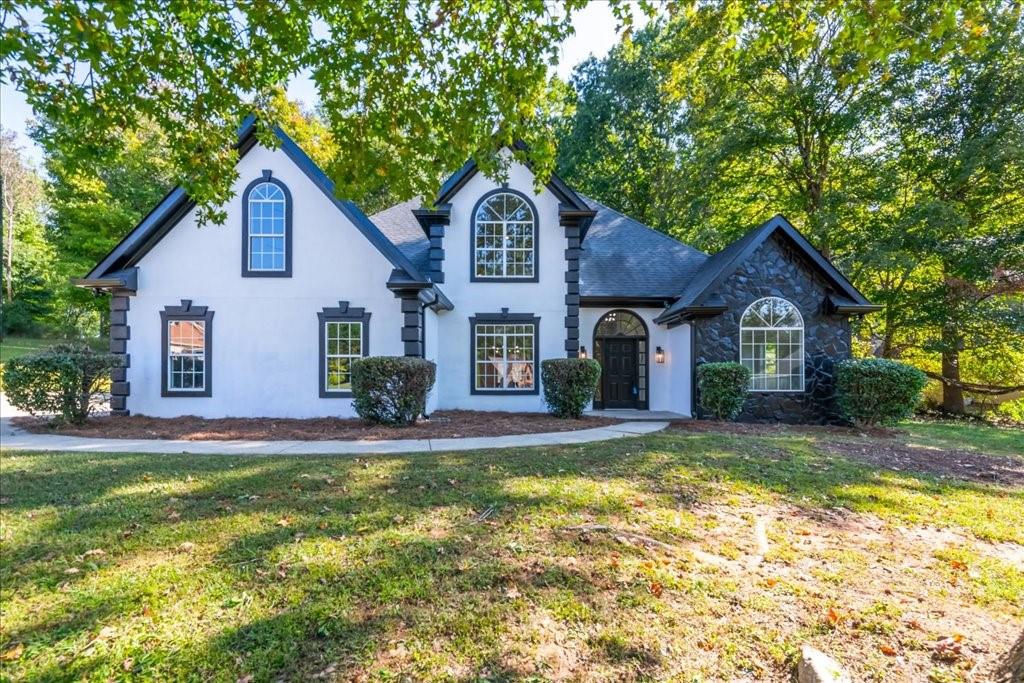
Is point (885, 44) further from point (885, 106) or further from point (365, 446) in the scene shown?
point (885, 106)

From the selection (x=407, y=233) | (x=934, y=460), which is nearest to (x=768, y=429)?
(x=934, y=460)

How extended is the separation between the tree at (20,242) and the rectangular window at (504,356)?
35.8 meters

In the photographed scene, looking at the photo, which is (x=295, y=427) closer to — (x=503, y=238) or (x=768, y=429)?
(x=503, y=238)

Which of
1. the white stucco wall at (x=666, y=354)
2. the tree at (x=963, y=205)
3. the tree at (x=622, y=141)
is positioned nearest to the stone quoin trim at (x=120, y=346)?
the white stucco wall at (x=666, y=354)

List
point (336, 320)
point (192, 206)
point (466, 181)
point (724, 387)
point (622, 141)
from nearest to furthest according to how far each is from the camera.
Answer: point (192, 206) < point (724, 387) < point (336, 320) < point (466, 181) < point (622, 141)

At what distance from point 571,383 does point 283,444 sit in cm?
611

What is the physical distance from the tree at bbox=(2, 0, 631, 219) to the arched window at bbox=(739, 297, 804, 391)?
8035 mm

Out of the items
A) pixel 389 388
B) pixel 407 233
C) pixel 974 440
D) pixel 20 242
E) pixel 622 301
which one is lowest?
pixel 974 440

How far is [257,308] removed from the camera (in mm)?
12062

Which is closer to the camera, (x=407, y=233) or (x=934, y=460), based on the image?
(x=934, y=460)

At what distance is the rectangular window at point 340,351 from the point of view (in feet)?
39.7

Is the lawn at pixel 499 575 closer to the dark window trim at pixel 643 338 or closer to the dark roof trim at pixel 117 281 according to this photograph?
the dark roof trim at pixel 117 281

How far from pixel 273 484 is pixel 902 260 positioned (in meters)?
19.6

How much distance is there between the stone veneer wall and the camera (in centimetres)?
1259
